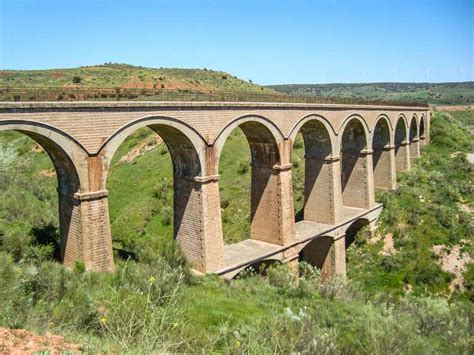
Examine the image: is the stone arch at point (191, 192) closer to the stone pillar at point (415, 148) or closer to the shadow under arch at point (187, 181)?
the shadow under arch at point (187, 181)

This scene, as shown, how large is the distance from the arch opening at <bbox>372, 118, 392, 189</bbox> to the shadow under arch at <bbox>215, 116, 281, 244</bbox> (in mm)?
14374

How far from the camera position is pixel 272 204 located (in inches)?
779

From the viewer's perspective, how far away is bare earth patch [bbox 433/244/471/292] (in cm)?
2209

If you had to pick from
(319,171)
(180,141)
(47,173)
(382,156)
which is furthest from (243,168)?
(47,173)

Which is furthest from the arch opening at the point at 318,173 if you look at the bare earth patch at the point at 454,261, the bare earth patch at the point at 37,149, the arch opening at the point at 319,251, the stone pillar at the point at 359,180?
the bare earth patch at the point at 37,149

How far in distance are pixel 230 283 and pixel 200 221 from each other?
266 cm

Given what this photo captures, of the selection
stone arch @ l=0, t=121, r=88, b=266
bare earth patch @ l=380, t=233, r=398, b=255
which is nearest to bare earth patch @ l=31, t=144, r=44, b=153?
Result: stone arch @ l=0, t=121, r=88, b=266

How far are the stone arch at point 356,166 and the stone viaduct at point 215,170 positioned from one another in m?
0.07

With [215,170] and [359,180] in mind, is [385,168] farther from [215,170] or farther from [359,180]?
[215,170]

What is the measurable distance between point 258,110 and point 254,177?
3887 millimetres

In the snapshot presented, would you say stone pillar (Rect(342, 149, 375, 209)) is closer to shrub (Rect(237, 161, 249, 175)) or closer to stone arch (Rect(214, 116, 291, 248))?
shrub (Rect(237, 161, 249, 175))

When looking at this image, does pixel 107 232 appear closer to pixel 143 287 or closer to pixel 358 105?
pixel 143 287

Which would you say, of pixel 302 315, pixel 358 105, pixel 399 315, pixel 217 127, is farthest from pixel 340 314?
pixel 358 105

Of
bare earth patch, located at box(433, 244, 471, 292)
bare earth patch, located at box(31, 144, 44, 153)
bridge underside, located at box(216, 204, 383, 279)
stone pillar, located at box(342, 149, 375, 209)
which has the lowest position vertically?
bare earth patch, located at box(433, 244, 471, 292)
